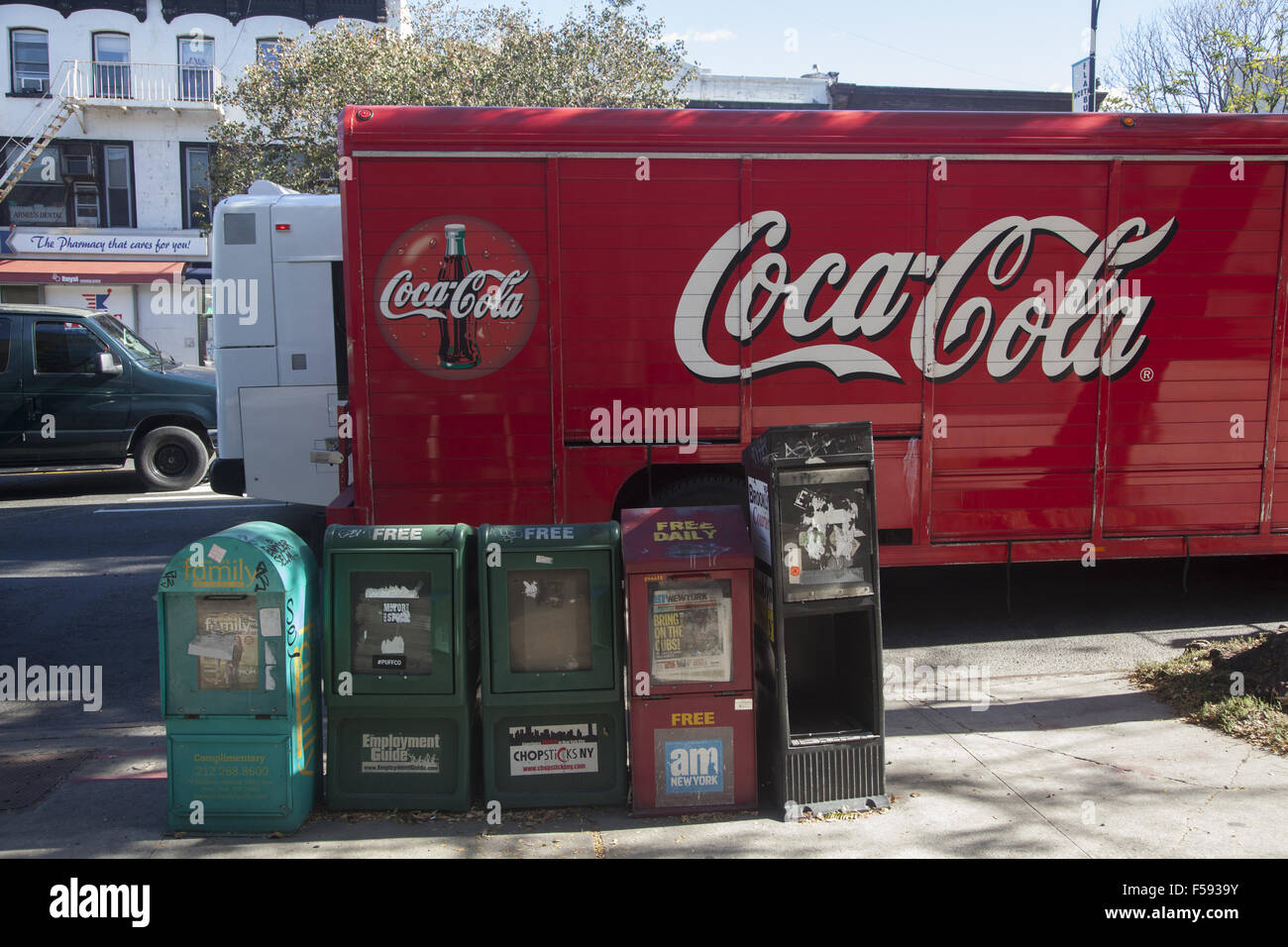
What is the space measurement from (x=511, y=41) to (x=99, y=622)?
14291mm

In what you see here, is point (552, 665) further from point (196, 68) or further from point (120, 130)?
point (120, 130)

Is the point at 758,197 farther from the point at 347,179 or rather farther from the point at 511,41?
the point at 511,41

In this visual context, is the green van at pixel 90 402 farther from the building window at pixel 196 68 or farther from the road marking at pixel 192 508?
the building window at pixel 196 68

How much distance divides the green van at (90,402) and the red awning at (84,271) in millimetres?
13160

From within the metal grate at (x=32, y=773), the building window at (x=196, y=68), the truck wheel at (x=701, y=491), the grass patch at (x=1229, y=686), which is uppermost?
the building window at (x=196, y=68)

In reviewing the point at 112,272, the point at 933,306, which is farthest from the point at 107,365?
the point at 112,272

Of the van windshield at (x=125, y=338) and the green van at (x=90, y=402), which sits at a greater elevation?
the van windshield at (x=125, y=338)

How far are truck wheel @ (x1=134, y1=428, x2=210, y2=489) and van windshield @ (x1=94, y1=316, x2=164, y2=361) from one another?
3.65ft

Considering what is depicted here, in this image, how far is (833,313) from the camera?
6.70 m

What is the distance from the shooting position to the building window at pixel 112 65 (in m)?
25.7

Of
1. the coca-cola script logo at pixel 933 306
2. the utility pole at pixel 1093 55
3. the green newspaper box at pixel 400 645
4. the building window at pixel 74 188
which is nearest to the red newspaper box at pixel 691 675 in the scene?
the green newspaper box at pixel 400 645

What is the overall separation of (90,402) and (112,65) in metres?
17.2

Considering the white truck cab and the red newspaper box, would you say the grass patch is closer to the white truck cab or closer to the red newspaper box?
the red newspaper box

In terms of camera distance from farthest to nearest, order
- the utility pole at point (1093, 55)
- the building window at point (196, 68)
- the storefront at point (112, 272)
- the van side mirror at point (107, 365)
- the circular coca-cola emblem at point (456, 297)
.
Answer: the building window at point (196, 68) → the storefront at point (112, 272) → the utility pole at point (1093, 55) → the van side mirror at point (107, 365) → the circular coca-cola emblem at point (456, 297)
